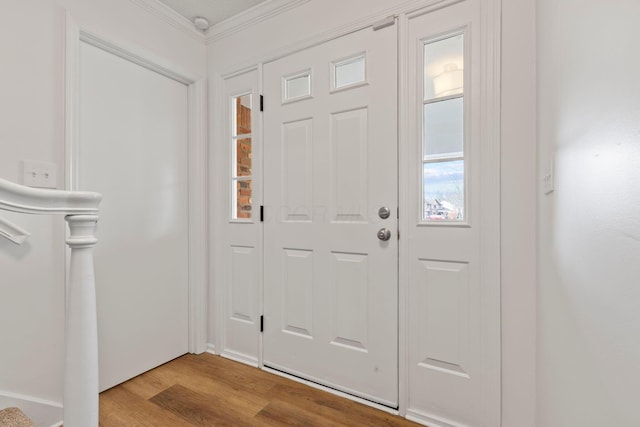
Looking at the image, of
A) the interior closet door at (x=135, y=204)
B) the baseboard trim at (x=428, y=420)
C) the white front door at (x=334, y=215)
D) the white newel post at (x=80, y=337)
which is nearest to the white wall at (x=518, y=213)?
the baseboard trim at (x=428, y=420)

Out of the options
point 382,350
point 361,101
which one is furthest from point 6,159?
point 382,350

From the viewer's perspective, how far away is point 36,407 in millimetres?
1440

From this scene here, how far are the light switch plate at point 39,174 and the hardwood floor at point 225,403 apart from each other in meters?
1.20

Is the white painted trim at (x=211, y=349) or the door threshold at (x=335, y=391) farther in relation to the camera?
the white painted trim at (x=211, y=349)

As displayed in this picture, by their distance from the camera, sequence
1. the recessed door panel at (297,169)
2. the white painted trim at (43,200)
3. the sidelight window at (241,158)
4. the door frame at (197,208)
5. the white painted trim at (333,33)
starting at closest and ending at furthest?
1. the white painted trim at (43,200)
2. the white painted trim at (333,33)
3. the recessed door panel at (297,169)
4. the sidelight window at (241,158)
5. the door frame at (197,208)

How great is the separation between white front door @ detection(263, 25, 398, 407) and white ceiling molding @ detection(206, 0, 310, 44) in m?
0.33

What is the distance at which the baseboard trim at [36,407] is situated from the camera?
1355 mm

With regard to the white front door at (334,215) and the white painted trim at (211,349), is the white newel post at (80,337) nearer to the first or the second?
the white front door at (334,215)

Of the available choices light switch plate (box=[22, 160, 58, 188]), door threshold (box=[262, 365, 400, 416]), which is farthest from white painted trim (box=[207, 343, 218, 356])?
light switch plate (box=[22, 160, 58, 188])

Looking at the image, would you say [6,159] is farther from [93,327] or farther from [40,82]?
[93,327]

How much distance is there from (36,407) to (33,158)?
1.18 m

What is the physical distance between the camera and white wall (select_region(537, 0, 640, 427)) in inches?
16.3

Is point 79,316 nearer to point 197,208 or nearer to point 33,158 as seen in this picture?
point 33,158

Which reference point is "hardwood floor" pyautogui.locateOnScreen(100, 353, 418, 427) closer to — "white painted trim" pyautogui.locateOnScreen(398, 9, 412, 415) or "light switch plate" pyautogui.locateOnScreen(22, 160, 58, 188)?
"white painted trim" pyautogui.locateOnScreen(398, 9, 412, 415)
